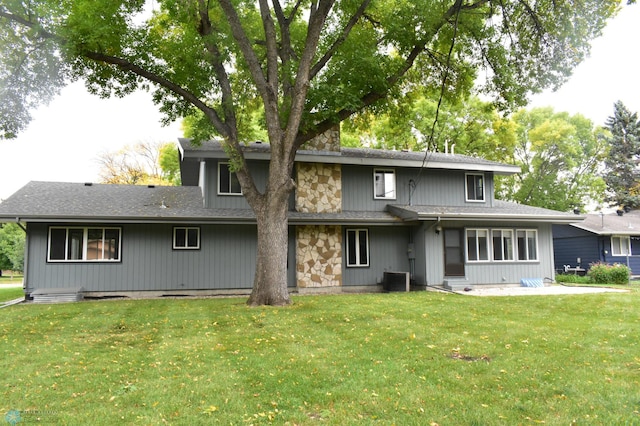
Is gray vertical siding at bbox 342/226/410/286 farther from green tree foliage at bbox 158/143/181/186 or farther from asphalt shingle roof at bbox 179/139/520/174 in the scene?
green tree foliage at bbox 158/143/181/186

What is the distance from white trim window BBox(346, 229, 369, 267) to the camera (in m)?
16.3

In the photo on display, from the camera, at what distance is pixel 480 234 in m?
16.6

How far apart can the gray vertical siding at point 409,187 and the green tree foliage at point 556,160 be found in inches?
547

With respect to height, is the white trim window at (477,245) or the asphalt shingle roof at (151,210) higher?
the asphalt shingle roof at (151,210)

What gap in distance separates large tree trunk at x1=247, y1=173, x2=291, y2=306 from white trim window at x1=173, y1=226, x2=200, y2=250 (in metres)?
4.61

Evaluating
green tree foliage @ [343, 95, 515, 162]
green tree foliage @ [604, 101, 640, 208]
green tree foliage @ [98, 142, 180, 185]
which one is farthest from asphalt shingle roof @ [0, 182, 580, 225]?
green tree foliage @ [604, 101, 640, 208]

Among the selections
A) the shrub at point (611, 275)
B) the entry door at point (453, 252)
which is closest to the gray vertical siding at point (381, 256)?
the entry door at point (453, 252)

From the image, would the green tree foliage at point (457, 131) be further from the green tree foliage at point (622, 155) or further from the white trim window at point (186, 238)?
the green tree foliage at point (622, 155)

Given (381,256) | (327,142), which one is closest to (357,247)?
(381,256)

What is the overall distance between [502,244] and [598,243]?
408 inches

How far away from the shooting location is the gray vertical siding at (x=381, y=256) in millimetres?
16188

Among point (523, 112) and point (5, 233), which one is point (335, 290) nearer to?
point (523, 112)

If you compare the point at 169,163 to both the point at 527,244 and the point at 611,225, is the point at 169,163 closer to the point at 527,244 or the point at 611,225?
the point at 527,244

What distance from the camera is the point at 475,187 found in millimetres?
18234
